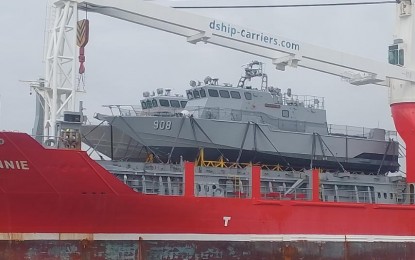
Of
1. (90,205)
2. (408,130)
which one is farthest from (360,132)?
(90,205)

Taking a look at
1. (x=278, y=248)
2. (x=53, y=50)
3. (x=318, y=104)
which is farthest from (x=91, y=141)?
(x=318, y=104)

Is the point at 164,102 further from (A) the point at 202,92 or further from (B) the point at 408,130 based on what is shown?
(B) the point at 408,130

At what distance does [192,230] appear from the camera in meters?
16.1

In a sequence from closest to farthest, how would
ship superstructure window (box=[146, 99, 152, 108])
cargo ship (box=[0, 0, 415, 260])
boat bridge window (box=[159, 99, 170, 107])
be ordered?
cargo ship (box=[0, 0, 415, 260]), boat bridge window (box=[159, 99, 170, 107]), ship superstructure window (box=[146, 99, 152, 108])

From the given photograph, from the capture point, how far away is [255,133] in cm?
1894

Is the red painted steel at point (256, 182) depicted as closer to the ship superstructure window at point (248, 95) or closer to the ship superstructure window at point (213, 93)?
the ship superstructure window at point (248, 95)

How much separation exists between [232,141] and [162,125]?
202 cm

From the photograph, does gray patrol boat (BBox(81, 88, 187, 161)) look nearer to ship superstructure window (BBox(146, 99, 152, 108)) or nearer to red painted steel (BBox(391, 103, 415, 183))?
ship superstructure window (BBox(146, 99, 152, 108))

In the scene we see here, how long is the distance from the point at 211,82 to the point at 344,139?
178 inches

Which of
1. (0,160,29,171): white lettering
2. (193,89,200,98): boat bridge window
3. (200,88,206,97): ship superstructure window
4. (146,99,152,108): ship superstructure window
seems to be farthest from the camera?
(146,99,152,108): ship superstructure window

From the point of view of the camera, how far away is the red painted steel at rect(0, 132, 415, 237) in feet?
48.0

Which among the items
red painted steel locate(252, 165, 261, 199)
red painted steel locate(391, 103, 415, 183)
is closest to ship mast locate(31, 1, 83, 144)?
red painted steel locate(252, 165, 261, 199)

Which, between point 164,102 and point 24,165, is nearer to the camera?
point 24,165

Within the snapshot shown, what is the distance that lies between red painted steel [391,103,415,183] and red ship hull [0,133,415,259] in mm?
3564
